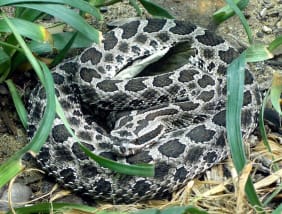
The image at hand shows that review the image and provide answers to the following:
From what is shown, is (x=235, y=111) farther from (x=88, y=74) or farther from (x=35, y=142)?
(x=88, y=74)

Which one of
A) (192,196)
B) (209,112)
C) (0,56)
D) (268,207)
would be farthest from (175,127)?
(0,56)

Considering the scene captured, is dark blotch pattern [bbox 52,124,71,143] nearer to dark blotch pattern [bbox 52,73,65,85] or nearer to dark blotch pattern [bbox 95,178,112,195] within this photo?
dark blotch pattern [bbox 95,178,112,195]

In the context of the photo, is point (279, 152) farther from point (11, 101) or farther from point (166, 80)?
point (11, 101)

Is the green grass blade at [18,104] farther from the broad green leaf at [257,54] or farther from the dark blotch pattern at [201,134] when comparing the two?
the broad green leaf at [257,54]

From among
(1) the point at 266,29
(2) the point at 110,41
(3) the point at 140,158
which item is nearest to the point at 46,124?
(3) the point at 140,158

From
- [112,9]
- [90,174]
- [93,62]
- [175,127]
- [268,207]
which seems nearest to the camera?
[268,207]
